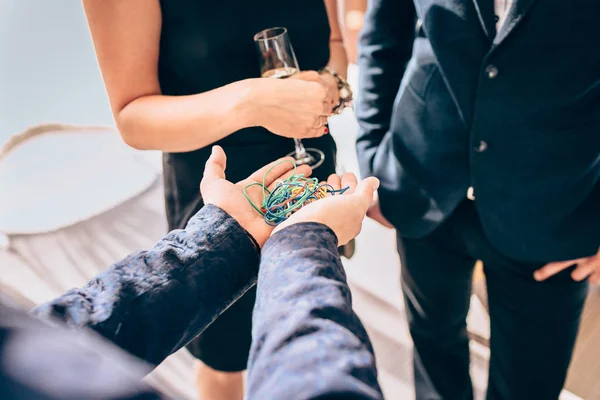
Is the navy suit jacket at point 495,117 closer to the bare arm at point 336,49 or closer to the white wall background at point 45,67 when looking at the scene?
the bare arm at point 336,49

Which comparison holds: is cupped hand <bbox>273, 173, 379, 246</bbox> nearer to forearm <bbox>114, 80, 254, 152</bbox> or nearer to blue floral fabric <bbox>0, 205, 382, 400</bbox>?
blue floral fabric <bbox>0, 205, 382, 400</bbox>

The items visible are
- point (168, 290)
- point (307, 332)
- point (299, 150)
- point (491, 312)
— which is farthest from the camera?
point (491, 312)

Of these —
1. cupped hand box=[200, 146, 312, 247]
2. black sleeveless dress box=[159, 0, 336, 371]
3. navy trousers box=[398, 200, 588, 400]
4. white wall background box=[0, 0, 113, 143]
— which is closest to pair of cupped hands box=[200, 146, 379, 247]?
cupped hand box=[200, 146, 312, 247]

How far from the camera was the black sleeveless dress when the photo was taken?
0.80 m

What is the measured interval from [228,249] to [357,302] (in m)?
1.32

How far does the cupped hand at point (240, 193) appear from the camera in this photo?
27.3 inches

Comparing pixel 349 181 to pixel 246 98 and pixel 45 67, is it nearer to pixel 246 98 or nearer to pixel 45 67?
pixel 246 98

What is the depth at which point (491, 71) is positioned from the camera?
0.80m

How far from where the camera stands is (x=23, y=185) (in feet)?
8.57

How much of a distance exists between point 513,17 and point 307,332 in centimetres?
61

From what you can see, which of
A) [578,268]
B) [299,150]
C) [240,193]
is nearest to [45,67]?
[299,150]

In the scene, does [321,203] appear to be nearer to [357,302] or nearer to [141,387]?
[141,387]

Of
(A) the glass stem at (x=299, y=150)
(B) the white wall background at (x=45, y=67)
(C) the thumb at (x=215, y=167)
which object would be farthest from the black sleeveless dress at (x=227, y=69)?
(B) the white wall background at (x=45, y=67)

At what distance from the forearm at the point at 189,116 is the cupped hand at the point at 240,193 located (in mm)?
60
